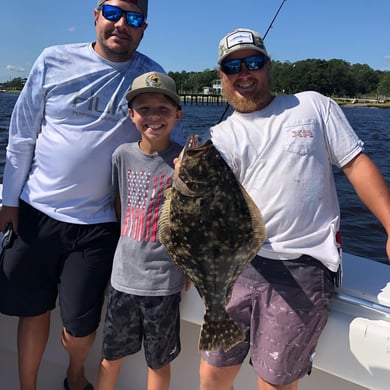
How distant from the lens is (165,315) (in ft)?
8.36

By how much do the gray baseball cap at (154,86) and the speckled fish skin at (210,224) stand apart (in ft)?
1.95

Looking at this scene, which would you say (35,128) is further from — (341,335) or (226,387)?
(341,335)

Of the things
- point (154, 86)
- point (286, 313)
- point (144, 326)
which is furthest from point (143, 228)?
point (286, 313)

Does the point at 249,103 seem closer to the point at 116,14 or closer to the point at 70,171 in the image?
the point at 116,14

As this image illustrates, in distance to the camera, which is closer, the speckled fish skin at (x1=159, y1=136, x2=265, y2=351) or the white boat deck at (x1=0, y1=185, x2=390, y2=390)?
the speckled fish skin at (x1=159, y1=136, x2=265, y2=351)

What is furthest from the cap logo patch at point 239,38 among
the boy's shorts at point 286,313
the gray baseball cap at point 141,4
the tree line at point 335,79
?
the tree line at point 335,79

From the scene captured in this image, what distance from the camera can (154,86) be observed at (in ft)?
8.04

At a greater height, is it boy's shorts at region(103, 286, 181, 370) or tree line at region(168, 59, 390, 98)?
tree line at region(168, 59, 390, 98)

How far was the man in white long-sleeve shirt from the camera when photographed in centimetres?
271

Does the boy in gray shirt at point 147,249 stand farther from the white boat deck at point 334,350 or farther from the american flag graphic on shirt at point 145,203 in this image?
the white boat deck at point 334,350

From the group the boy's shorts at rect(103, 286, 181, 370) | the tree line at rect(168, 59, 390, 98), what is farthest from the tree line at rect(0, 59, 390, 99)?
the boy's shorts at rect(103, 286, 181, 370)

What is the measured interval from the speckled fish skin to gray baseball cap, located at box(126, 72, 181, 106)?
0.60 metres

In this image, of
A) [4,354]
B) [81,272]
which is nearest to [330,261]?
[81,272]

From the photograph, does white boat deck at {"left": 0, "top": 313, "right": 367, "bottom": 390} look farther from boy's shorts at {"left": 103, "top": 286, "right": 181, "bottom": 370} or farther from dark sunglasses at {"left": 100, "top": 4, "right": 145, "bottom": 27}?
dark sunglasses at {"left": 100, "top": 4, "right": 145, "bottom": 27}
